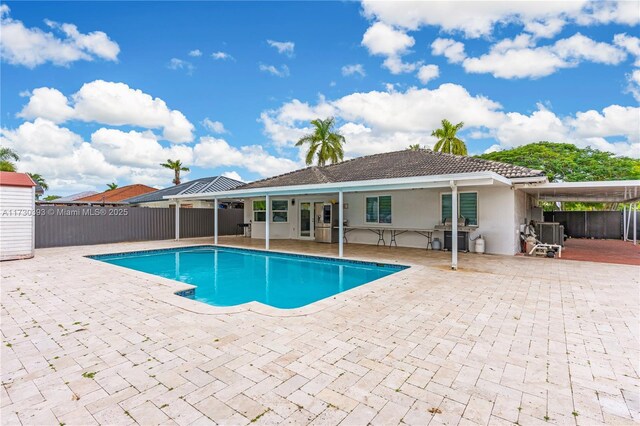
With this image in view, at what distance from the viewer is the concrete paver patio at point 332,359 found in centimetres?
232

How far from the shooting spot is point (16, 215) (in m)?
9.20

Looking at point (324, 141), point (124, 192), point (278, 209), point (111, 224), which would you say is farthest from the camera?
point (124, 192)

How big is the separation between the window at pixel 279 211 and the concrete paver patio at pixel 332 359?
1064 centimetres

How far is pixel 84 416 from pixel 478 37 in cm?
1632

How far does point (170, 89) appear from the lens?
16656 mm

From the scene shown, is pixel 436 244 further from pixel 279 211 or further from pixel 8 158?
pixel 8 158

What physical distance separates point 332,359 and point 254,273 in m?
6.16

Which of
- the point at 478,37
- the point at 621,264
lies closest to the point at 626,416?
the point at 621,264

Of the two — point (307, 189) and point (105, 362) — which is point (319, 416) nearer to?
point (105, 362)

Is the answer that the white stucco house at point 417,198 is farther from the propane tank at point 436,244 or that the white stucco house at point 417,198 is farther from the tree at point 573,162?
the tree at point 573,162

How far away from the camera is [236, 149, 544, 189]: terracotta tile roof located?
1013 centimetres

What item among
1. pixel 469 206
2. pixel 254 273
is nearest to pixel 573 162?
pixel 469 206

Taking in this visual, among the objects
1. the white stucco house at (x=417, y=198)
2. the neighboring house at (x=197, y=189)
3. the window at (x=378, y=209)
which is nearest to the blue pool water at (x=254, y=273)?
the white stucco house at (x=417, y=198)

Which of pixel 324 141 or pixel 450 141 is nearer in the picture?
pixel 324 141
